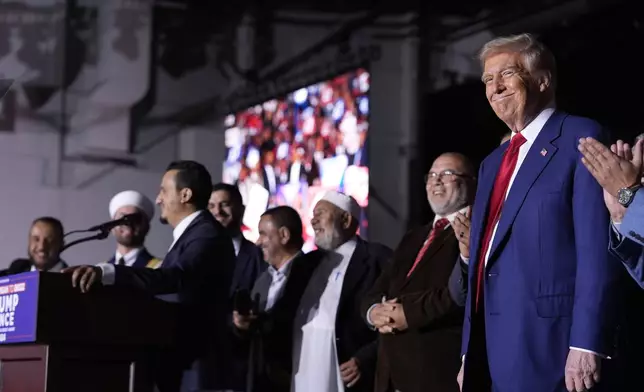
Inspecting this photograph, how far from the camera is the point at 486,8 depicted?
8352 millimetres

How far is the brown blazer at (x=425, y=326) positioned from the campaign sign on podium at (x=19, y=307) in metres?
1.31

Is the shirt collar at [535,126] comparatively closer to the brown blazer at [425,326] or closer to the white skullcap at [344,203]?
the brown blazer at [425,326]

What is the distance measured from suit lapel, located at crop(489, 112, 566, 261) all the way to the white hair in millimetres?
165

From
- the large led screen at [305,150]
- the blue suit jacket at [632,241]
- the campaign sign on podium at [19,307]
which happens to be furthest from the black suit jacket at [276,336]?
the large led screen at [305,150]

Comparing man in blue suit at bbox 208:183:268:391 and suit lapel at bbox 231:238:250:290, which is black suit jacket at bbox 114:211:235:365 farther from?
suit lapel at bbox 231:238:250:290

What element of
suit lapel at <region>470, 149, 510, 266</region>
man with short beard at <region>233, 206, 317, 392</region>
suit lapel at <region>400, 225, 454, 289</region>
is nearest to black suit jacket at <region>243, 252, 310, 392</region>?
man with short beard at <region>233, 206, 317, 392</region>

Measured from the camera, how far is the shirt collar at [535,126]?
9.62ft

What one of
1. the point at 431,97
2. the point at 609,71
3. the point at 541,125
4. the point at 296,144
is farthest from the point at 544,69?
the point at 296,144

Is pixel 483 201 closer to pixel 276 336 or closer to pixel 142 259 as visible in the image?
pixel 276 336

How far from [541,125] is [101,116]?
7.09 m

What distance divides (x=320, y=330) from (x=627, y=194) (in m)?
2.62

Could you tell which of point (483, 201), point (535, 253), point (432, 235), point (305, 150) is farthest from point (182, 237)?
point (305, 150)

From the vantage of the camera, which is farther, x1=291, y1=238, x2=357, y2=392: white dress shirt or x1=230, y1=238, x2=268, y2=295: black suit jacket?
x1=230, y1=238, x2=268, y2=295: black suit jacket

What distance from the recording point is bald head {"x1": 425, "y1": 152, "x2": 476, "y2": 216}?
166 inches
